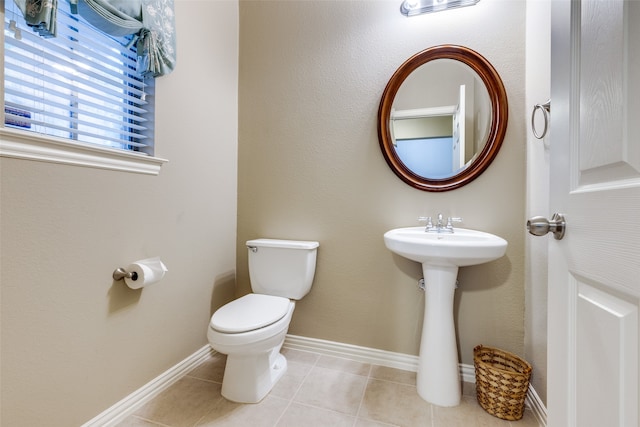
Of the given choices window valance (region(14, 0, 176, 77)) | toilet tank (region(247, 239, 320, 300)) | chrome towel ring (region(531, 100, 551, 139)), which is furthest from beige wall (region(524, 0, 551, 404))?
window valance (region(14, 0, 176, 77))

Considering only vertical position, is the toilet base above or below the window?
below

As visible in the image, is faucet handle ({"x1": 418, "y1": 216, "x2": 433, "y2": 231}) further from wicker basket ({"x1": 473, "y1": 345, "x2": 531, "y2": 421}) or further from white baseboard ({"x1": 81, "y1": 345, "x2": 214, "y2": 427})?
white baseboard ({"x1": 81, "y1": 345, "x2": 214, "y2": 427})

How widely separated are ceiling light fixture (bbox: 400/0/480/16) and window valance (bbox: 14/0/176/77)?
49.3 inches

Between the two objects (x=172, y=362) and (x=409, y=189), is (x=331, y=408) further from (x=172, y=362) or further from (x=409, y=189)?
(x=409, y=189)

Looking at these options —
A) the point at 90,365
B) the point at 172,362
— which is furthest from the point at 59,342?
the point at 172,362

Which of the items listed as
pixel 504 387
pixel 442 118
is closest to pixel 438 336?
pixel 504 387

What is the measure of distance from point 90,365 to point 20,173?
0.77 m

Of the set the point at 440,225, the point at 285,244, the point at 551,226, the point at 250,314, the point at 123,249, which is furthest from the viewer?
the point at 285,244

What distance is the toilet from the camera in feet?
A: 4.03

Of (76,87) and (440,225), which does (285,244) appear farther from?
(76,87)

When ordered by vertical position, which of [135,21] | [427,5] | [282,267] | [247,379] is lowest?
[247,379]

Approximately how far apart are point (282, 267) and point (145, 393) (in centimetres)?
89

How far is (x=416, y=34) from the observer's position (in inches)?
63.0

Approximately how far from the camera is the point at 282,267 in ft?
5.51
